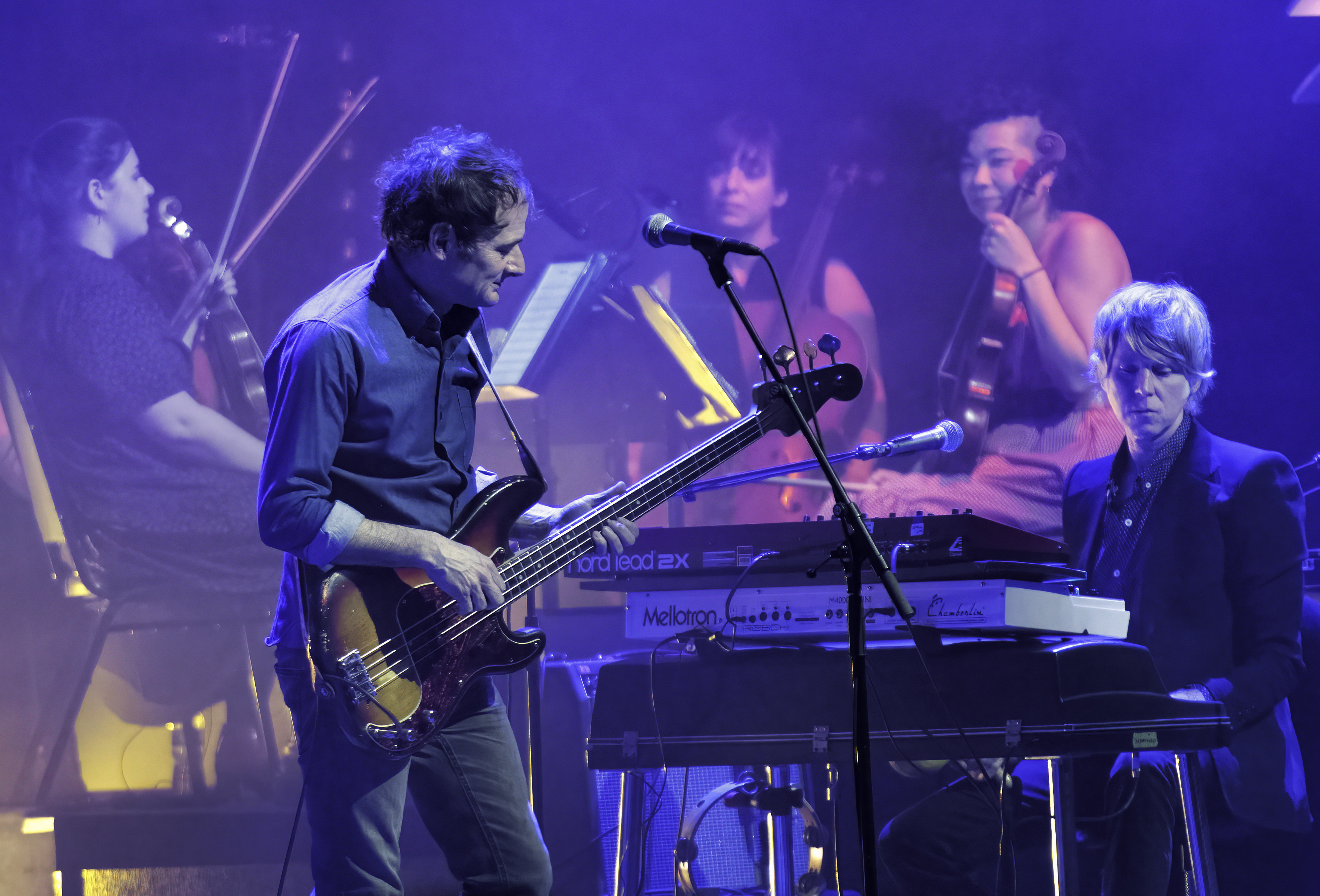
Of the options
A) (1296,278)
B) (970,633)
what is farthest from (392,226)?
(1296,278)

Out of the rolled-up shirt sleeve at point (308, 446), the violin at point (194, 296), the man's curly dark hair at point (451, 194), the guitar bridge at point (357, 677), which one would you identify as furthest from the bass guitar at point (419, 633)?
the violin at point (194, 296)

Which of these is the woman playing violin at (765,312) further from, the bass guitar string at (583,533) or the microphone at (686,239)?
the microphone at (686,239)

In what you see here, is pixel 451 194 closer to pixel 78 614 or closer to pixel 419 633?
pixel 419 633

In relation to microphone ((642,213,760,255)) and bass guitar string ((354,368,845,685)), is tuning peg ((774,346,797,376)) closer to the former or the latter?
microphone ((642,213,760,255))

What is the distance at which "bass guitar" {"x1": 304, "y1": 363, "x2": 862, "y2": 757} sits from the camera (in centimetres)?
181

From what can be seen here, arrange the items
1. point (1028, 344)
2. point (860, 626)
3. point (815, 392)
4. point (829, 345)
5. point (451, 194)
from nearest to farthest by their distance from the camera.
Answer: point (860, 626), point (451, 194), point (829, 345), point (815, 392), point (1028, 344)

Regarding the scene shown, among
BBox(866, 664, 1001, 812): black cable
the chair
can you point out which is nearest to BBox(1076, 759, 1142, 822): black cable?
BBox(866, 664, 1001, 812): black cable

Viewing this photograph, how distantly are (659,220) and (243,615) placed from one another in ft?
11.7

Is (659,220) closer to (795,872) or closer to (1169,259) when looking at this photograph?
(795,872)

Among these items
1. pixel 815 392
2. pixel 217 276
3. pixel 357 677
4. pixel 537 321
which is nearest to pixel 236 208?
pixel 217 276

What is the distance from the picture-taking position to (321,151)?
16.0 ft

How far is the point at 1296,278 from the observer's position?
166 inches

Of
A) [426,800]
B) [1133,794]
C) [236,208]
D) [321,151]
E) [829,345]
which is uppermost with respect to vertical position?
[321,151]

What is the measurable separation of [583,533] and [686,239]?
0.71m
